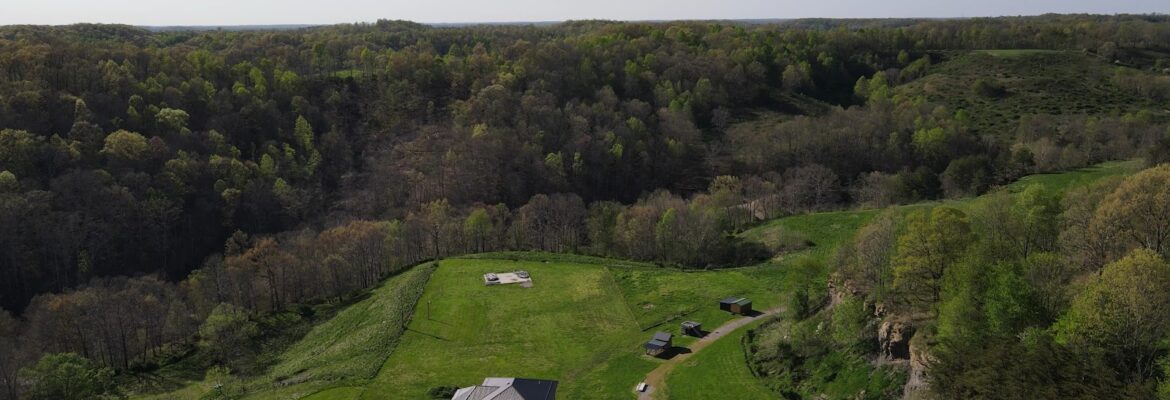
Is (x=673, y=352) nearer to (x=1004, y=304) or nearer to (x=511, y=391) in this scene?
(x=511, y=391)

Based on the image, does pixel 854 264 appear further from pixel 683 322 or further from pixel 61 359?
pixel 61 359

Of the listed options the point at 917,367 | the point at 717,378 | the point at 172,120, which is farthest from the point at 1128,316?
the point at 172,120

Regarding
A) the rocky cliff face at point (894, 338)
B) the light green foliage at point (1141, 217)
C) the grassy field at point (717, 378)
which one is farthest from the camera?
the grassy field at point (717, 378)

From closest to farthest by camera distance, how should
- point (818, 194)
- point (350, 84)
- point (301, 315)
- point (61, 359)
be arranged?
point (61, 359) < point (301, 315) < point (818, 194) < point (350, 84)

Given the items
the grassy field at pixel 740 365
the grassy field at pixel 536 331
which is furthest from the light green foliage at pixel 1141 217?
the grassy field at pixel 536 331

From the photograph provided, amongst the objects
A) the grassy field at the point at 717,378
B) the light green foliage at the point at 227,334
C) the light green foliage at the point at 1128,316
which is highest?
the light green foliage at the point at 1128,316

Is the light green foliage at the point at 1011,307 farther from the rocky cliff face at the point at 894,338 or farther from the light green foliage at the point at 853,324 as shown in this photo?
the light green foliage at the point at 853,324

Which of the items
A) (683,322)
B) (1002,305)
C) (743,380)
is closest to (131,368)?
(683,322)

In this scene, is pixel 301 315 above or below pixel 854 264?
below
